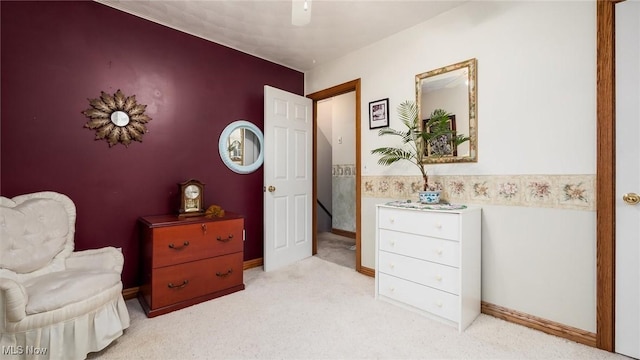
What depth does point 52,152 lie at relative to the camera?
2.13 meters

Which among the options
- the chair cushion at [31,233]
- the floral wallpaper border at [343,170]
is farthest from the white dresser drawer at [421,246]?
the floral wallpaper border at [343,170]

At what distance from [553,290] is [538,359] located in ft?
1.68

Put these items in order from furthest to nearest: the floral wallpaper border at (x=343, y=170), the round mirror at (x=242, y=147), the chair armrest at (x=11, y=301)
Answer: the floral wallpaper border at (x=343, y=170) → the round mirror at (x=242, y=147) → the chair armrest at (x=11, y=301)

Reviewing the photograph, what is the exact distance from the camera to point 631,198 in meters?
1.61

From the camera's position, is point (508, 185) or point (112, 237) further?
point (112, 237)

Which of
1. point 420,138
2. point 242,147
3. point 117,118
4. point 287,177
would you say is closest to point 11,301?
point 117,118

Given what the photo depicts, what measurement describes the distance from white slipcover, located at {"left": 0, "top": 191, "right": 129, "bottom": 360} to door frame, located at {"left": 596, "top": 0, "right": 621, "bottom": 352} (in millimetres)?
3004

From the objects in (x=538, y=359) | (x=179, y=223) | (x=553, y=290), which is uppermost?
(x=179, y=223)

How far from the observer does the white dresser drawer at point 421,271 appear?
1.97 metres

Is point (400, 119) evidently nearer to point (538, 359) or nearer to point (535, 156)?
point (535, 156)

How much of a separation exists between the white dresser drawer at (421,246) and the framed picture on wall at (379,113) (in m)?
1.16

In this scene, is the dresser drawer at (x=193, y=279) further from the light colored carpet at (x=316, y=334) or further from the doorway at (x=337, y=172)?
the doorway at (x=337, y=172)

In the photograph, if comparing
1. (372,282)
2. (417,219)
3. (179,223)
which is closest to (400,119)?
(417,219)

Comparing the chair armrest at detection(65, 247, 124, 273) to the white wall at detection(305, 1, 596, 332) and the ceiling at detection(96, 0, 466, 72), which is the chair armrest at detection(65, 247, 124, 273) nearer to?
the ceiling at detection(96, 0, 466, 72)
